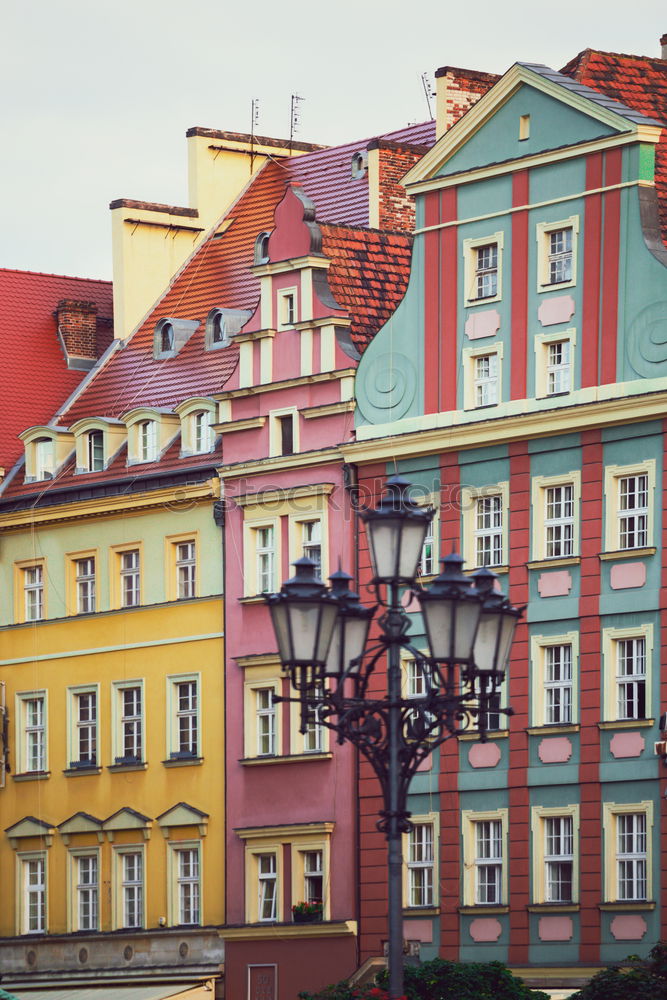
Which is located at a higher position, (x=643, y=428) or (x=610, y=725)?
(x=643, y=428)

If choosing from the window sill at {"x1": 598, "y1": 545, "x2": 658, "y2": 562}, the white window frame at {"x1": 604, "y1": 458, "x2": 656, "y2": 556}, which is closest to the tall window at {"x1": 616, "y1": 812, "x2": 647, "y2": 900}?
the window sill at {"x1": 598, "y1": 545, "x2": 658, "y2": 562}

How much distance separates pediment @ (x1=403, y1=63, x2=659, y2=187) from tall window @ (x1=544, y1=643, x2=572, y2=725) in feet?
27.6

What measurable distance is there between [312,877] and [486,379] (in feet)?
31.5

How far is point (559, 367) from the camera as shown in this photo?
4844cm

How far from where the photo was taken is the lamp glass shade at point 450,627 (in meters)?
27.9

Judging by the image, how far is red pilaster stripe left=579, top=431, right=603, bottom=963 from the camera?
47312 mm

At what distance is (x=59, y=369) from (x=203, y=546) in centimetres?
950

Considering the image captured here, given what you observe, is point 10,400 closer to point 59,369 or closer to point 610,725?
point 59,369

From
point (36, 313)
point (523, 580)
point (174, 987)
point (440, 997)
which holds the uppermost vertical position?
point (36, 313)

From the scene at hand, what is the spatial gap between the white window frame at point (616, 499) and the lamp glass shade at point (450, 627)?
63.2ft

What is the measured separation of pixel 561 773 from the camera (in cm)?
4788

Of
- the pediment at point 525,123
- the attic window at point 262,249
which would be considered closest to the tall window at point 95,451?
the attic window at point 262,249

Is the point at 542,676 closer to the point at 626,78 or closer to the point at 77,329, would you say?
the point at 626,78

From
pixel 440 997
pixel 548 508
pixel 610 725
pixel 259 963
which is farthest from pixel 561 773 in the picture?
pixel 440 997
